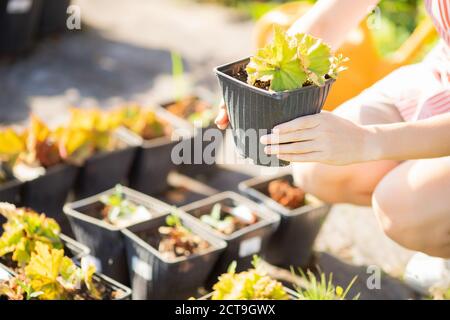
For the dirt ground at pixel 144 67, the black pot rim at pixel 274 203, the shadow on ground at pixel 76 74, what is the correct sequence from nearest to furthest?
the black pot rim at pixel 274 203
the dirt ground at pixel 144 67
the shadow on ground at pixel 76 74

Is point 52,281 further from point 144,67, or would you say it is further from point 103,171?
point 144,67

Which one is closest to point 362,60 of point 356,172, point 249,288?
point 356,172

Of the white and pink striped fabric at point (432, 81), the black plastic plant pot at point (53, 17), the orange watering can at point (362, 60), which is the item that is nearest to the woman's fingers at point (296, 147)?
the white and pink striped fabric at point (432, 81)

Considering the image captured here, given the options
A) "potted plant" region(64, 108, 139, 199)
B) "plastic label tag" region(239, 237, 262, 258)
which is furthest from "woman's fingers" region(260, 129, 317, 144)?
"potted plant" region(64, 108, 139, 199)

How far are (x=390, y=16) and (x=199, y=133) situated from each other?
203 centimetres

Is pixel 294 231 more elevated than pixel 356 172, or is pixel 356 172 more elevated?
pixel 356 172

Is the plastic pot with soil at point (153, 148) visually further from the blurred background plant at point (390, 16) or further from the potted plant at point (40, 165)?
the blurred background plant at point (390, 16)

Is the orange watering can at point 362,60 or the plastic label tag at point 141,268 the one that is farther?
the orange watering can at point 362,60

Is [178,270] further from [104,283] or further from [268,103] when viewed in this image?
[268,103]

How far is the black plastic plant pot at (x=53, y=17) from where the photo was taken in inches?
161

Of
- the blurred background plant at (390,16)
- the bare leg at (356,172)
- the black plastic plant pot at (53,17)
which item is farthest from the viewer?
the black plastic plant pot at (53,17)

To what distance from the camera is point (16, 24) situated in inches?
147

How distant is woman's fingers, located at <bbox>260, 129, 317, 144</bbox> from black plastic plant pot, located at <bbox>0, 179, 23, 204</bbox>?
110cm

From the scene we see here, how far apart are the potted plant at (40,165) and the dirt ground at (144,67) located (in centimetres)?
76
